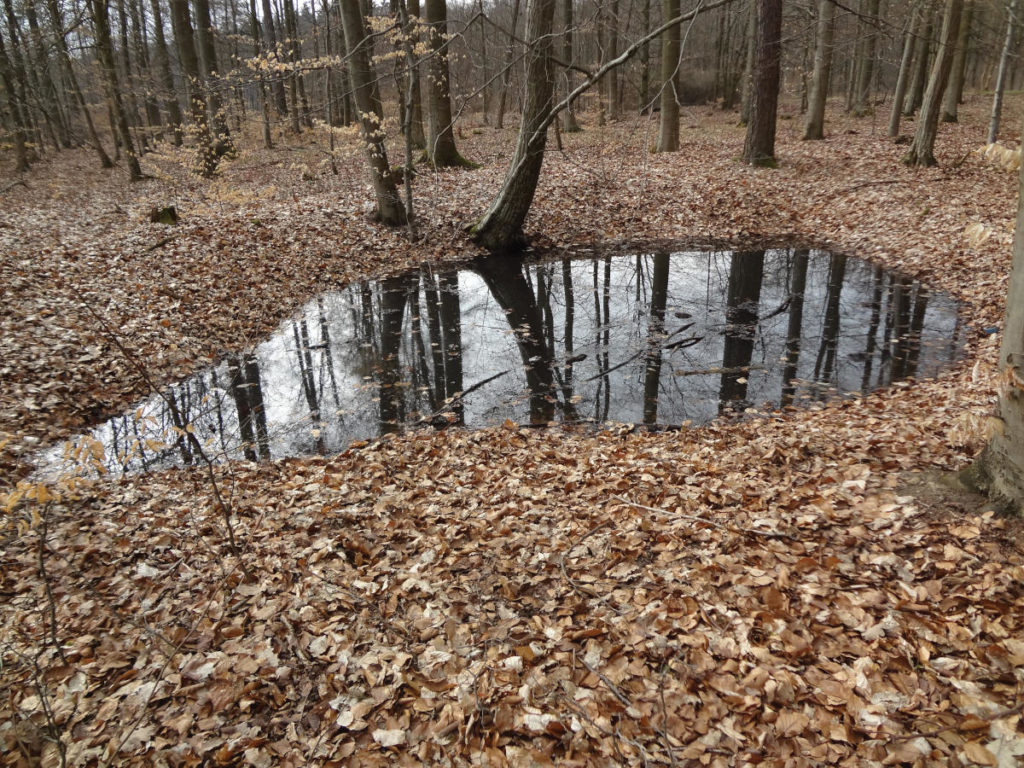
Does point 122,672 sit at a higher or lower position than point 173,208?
lower

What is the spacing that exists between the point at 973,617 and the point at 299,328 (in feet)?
33.4

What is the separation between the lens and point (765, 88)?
16922mm

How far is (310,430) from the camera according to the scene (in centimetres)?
775

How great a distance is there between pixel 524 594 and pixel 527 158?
11309 millimetres

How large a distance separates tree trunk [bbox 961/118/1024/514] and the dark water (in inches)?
140

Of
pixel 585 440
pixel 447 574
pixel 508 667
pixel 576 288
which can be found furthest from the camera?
pixel 576 288

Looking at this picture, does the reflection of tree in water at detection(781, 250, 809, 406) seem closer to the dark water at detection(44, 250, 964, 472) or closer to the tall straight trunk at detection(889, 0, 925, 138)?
the dark water at detection(44, 250, 964, 472)

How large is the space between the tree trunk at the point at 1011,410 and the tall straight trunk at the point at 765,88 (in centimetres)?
1454

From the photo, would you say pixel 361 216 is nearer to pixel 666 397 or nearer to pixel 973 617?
pixel 666 397


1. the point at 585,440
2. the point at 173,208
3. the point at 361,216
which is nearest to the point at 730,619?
the point at 585,440

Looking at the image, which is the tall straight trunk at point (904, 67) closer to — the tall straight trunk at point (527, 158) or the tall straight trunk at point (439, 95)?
the tall straight trunk at point (527, 158)

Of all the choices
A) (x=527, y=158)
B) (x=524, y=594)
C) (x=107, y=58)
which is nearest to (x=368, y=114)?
(x=527, y=158)

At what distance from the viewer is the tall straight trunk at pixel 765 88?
16156 mm

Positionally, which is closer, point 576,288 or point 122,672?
point 122,672
